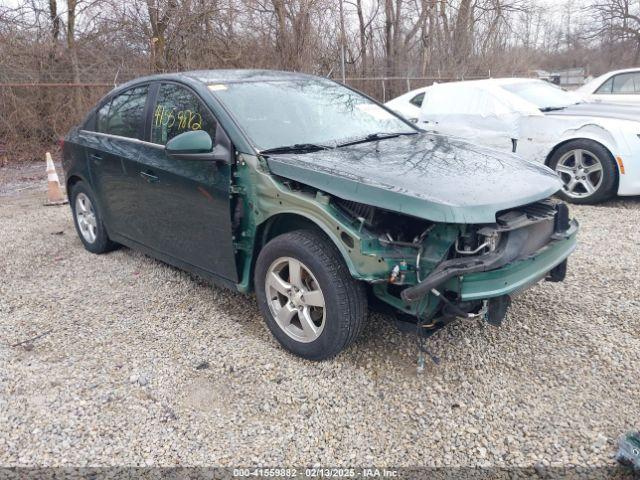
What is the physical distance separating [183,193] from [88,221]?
2.11m

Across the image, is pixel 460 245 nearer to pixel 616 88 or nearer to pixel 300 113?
pixel 300 113

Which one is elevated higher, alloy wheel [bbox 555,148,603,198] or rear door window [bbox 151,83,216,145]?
rear door window [bbox 151,83,216,145]

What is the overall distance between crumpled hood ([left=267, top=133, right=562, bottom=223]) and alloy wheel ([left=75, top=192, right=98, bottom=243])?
278 cm

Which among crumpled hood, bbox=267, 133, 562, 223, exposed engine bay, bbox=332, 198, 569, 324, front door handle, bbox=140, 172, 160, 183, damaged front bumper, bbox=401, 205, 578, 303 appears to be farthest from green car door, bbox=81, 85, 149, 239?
damaged front bumper, bbox=401, 205, 578, 303

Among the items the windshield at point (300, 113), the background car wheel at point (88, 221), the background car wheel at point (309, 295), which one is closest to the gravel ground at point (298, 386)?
the background car wheel at point (309, 295)

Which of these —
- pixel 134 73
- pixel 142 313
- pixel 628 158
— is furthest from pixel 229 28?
pixel 142 313

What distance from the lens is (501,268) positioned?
8.77 ft

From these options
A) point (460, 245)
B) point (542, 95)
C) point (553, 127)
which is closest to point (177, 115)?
point (460, 245)

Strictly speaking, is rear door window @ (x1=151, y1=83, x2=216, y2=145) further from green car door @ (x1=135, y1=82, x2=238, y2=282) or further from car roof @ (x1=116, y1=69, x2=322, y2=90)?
car roof @ (x1=116, y1=69, x2=322, y2=90)

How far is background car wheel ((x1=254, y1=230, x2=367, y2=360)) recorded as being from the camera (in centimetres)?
287

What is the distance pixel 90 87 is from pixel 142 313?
10163 mm

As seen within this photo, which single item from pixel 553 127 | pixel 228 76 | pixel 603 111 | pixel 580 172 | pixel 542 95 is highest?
pixel 228 76

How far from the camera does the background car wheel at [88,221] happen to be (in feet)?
16.5

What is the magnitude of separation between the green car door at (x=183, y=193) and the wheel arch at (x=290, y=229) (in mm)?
198
